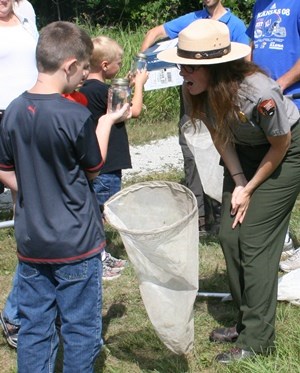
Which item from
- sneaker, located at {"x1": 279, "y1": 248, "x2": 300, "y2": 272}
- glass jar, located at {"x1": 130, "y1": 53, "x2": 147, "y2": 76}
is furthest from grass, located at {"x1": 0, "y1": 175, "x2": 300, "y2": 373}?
glass jar, located at {"x1": 130, "y1": 53, "x2": 147, "y2": 76}

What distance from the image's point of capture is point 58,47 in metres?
2.86

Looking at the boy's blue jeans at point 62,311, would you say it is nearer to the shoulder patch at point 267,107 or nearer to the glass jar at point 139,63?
the shoulder patch at point 267,107

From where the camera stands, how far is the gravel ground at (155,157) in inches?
292

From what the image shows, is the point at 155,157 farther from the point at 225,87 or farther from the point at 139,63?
the point at 225,87

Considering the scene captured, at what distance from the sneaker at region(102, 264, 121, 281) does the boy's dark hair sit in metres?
2.12

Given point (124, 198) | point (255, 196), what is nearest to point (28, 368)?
point (124, 198)

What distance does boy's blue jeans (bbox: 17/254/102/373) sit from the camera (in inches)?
120

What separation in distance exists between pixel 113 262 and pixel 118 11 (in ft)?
33.9

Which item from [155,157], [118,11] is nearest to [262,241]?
[155,157]

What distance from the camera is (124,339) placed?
3.96 metres

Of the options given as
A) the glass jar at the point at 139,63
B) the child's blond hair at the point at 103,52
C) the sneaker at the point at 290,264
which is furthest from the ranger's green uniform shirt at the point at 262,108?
the sneaker at the point at 290,264

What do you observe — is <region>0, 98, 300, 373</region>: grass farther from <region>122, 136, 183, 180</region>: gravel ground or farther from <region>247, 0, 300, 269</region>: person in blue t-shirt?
<region>122, 136, 183, 180</region>: gravel ground

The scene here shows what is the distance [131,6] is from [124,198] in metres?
11.1

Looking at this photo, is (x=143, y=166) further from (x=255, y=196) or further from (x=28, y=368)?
(x=28, y=368)
